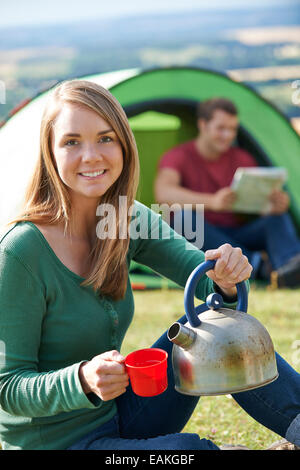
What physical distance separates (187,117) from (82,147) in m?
2.90

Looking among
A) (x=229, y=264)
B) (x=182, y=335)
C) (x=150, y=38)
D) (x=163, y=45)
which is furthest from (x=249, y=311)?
(x=150, y=38)

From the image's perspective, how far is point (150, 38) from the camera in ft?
64.5

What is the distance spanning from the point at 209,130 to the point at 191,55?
14110mm

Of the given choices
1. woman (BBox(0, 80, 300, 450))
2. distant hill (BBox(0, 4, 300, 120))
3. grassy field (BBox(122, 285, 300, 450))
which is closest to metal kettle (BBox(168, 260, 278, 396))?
woman (BBox(0, 80, 300, 450))

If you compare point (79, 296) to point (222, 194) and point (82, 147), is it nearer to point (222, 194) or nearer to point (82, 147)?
point (82, 147)

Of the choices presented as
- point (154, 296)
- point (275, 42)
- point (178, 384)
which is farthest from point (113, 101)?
point (275, 42)

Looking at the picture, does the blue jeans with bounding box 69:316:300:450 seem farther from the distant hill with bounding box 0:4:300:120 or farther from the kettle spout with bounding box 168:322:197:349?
the distant hill with bounding box 0:4:300:120

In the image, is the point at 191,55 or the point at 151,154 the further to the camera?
the point at 191,55

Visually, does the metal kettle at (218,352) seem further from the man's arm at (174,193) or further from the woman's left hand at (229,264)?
the man's arm at (174,193)

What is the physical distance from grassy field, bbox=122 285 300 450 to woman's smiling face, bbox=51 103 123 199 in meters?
0.88

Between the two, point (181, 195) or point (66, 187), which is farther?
point (181, 195)

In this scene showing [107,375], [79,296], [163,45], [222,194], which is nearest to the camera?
[107,375]

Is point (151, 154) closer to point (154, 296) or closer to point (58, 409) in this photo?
point (154, 296)
